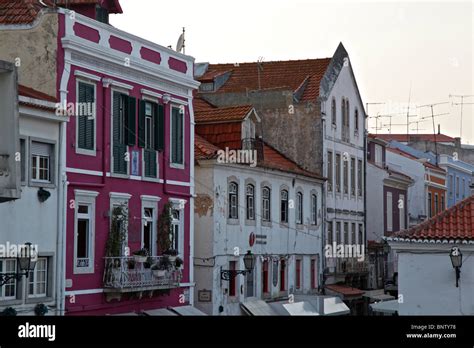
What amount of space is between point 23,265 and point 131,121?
6199mm

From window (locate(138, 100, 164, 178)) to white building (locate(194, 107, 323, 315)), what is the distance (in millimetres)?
3078

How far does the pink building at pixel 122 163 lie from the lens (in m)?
21.7

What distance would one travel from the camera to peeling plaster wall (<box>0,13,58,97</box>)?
21125 millimetres

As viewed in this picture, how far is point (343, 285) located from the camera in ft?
132

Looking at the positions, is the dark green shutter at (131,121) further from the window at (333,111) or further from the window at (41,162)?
the window at (333,111)

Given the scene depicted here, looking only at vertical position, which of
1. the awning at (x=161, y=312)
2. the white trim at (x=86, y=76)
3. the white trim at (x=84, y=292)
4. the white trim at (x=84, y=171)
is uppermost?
the white trim at (x=86, y=76)

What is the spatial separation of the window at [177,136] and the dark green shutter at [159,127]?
0.72m

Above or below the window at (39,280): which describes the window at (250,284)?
below

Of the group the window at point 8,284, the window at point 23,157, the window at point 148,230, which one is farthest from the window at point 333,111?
the window at point 8,284

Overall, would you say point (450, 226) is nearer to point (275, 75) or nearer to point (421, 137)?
point (275, 75)

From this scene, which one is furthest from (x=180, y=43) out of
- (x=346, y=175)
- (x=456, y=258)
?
(x=346, y=175)

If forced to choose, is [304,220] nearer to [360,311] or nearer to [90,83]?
[360,311]

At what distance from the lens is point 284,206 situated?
3372 cm
